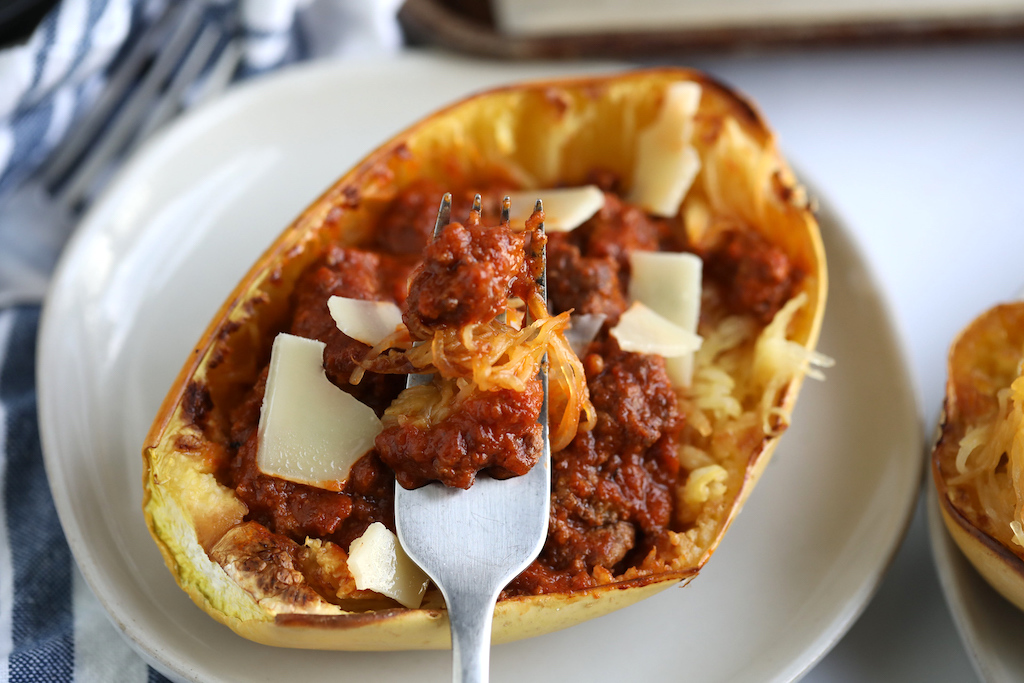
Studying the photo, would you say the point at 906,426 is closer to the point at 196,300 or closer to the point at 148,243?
the point at 196,300

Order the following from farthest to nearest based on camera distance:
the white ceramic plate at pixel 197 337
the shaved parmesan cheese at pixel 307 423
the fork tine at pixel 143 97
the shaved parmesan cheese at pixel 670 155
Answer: the fork tine at pixel 143 97, the shaved parmesan cheese at pixel 670 155, the white ceramic plate at pixel 197 337, the shaved parmesan cheese at pixel 307 423

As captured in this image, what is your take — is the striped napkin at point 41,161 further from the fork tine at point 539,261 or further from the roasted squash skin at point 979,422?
the roasted squash skin at point 979,422

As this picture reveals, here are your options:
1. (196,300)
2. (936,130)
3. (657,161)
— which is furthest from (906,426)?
(196,300)

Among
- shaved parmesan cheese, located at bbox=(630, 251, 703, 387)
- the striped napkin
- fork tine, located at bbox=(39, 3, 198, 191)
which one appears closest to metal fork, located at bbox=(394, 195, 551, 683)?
shaved parmesan cheese, located at bbox=(630, 251, 703, 387)

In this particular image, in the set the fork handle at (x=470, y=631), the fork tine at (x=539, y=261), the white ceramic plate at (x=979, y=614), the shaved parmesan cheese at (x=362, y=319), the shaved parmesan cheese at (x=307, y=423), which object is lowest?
the white ceramic plate at (x=979, y=614)

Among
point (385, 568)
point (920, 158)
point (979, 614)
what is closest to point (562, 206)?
point (385, 568)

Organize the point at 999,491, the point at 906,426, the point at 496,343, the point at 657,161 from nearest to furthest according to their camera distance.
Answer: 1. the point at 496,343
2. the point at 999,491
3. the point at 906,426
4. the point at 657,161

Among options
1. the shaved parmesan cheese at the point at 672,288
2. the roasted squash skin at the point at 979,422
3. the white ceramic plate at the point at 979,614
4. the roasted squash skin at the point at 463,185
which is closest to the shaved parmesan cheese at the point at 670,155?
the roasted squash skin at the point at 463,185
